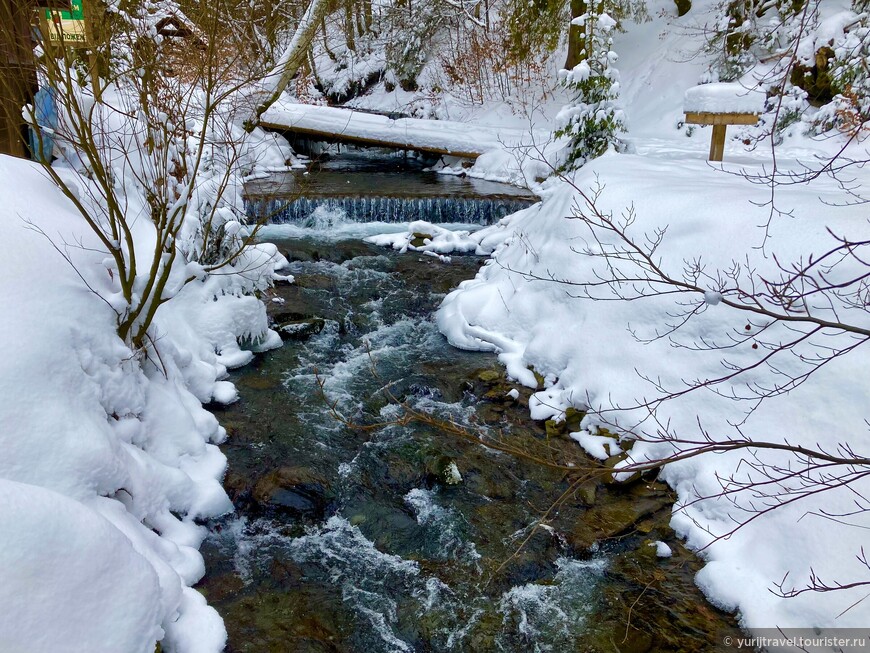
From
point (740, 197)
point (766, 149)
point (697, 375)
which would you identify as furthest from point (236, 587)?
point (766, 149)

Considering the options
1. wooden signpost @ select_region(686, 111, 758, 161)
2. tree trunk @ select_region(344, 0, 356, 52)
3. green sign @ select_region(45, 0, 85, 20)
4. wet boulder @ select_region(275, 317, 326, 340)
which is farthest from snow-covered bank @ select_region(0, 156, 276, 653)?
tree trunk @ select_region(344, 0, 356, 52)

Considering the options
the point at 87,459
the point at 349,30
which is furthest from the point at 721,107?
the point at 349,30

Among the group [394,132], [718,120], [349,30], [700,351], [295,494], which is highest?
[349,30]

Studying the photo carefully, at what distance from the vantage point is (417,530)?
13.4 ft

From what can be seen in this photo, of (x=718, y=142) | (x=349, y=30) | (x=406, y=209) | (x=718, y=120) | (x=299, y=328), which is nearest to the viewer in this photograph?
(x=299, y=328)

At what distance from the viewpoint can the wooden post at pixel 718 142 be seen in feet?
24.3

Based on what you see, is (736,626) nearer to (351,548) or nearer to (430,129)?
(351,548)

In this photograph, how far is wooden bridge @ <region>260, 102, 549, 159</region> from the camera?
43.5ft

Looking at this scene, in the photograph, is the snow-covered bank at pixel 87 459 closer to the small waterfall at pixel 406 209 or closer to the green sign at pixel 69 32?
the green sign at pixel 69 32

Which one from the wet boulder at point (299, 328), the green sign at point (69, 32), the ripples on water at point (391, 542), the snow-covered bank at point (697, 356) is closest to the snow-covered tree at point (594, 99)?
the snow-covered bank at point (697, 356)

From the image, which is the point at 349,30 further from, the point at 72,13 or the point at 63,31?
the point at 72,13

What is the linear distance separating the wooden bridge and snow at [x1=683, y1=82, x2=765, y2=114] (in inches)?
223

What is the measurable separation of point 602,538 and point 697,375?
1524 millimetres

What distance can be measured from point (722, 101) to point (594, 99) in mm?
2319
